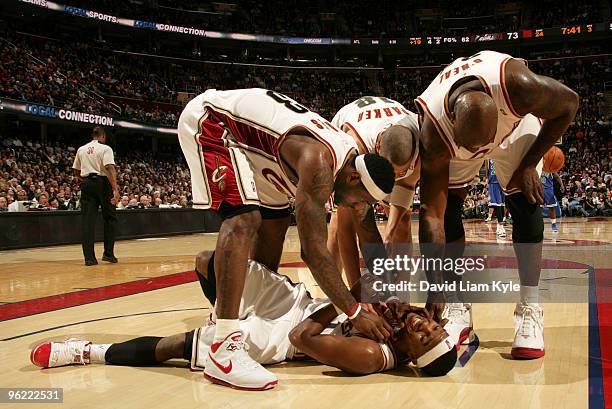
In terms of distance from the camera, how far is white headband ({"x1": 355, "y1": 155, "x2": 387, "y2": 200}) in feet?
7.39

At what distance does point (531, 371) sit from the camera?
2348 millimetres

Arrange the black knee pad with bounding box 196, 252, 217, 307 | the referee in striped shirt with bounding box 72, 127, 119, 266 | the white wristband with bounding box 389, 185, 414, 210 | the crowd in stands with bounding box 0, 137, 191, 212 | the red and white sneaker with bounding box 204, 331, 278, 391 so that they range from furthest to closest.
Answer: the crowd in stands with bounding box 0, 137, 191, 212, the referee in striped shirt with bounding box 72, 127, 119, 266, the white wristband with bounding box 389, 185, 414, 210, the black knee pad with bounding box 196, 252, 217, 307, the red and white sneaker with bounding box 204, 331, 278, 391

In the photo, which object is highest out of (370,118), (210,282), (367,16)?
(367,16)

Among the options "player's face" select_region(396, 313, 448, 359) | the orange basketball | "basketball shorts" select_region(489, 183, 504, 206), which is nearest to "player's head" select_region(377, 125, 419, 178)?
"player's face" select_region(396, 313, 448, 359)

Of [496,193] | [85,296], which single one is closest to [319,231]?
[85,296]

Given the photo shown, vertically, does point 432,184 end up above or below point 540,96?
below

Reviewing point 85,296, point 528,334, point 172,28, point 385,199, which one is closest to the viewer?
point 528,334

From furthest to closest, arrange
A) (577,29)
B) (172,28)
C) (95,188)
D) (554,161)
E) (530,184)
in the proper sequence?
(577,29), (172,28), (95,188), (554,161), (530,184)

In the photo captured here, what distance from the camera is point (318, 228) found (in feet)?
7.26

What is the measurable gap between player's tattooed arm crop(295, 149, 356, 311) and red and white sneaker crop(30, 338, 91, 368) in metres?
1.13

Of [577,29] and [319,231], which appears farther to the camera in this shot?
[577,29]

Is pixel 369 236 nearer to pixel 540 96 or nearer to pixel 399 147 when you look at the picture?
pixel 399 147

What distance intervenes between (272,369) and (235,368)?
317 millimetres

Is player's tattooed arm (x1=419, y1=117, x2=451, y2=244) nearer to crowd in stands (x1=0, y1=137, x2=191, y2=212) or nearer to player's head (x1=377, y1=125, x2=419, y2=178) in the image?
player's head (x1=377, y1=125, x2=419, y2=178)
